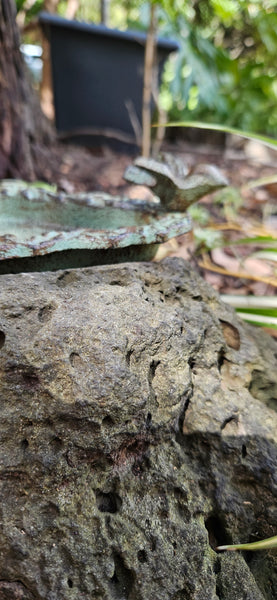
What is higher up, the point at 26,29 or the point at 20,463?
the point at 26,29

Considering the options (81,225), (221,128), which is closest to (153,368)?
(81,225)

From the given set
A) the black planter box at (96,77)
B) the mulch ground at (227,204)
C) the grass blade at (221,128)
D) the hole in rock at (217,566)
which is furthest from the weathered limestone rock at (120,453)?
the black planter box at (96,77)

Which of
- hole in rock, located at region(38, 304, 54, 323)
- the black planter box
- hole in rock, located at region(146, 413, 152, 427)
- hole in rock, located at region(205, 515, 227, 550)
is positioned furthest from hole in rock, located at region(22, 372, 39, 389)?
the black planter box

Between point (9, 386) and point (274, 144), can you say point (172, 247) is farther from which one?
point (9, 386)

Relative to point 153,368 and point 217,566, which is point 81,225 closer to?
point 153,368

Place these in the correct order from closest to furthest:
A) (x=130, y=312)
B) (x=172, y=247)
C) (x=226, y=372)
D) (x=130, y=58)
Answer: (x=130, y=312), (x=226, y=372), (x=172, y=247), (x=130, y=58)

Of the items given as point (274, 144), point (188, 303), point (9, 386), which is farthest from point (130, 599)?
point (274, 144)
